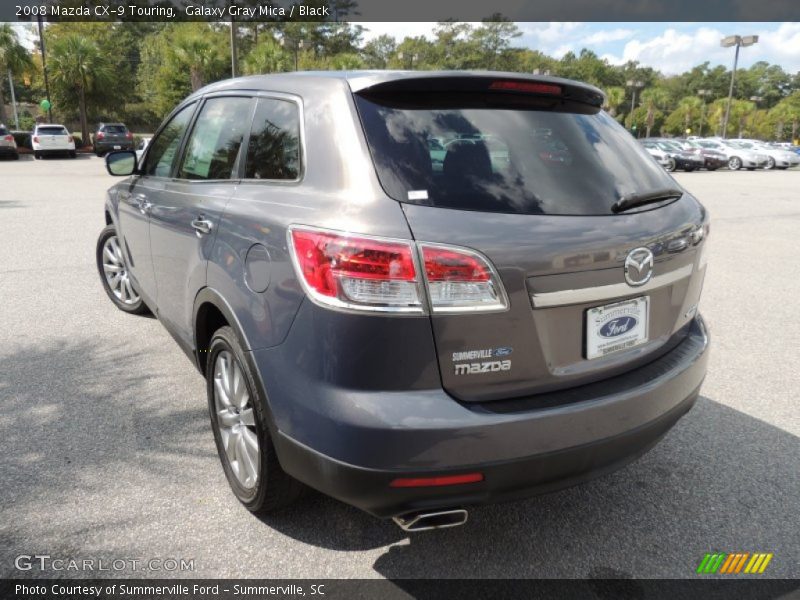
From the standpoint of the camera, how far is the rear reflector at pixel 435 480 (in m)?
1.96

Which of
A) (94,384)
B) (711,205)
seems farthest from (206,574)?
(711,205)

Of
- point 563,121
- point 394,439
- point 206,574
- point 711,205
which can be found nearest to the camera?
point 394,439

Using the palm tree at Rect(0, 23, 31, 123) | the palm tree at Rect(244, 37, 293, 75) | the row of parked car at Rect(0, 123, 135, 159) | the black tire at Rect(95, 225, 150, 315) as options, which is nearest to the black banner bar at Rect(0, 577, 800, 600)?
the black tire at Rect(95, 225, 150, 315)

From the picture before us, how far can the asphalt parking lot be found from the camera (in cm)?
246

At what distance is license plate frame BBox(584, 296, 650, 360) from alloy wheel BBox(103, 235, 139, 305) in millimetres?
4177

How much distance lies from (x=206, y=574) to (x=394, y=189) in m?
1.57

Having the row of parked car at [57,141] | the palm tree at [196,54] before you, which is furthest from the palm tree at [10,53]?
the row of parked car at [57,141]

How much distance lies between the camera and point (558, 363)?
212 cm

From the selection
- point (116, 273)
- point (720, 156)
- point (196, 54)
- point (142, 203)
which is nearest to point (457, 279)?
point (142, 203)

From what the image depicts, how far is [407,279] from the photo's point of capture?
6.34ft

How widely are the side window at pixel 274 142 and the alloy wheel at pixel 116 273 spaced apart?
2.96 meters

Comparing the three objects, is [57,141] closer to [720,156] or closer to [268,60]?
[268,60]

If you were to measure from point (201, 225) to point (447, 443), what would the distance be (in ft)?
5.27

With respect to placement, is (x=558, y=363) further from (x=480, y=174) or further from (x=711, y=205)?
(x=711, y=205)
